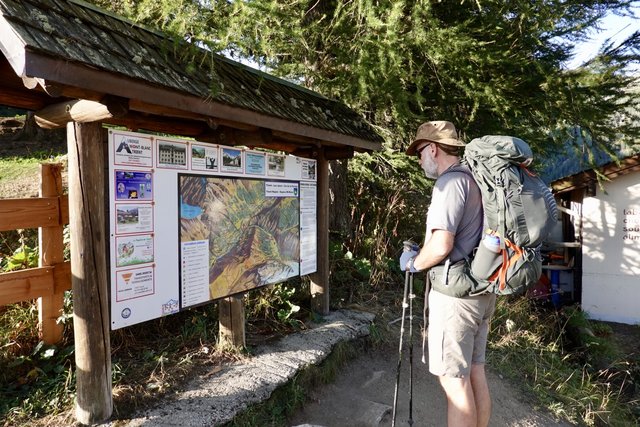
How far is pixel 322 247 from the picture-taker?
4988mm

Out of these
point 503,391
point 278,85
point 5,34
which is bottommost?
point 503,391

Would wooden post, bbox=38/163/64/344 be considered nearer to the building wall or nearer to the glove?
the glove

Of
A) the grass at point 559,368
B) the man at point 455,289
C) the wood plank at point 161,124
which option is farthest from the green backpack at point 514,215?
the grass at point 559,368

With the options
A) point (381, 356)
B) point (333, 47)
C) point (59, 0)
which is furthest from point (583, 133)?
point (59, 0)

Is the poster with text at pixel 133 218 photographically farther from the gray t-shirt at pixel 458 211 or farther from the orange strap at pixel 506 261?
the orange strap at pixel 506 261

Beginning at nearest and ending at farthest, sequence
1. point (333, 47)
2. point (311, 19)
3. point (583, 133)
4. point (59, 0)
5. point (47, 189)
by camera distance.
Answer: point (59, 0)
point (47, 189)
point (333, 47)
point (311, 19)
point (583, 133)

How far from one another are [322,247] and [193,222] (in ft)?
6.49

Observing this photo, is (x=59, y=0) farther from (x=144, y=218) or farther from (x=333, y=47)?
(x=333, y=47)

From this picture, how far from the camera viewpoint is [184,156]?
3.21 meters

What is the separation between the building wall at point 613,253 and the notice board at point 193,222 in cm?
889

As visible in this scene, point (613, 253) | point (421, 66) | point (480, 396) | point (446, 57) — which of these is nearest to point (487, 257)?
point (480, 396)

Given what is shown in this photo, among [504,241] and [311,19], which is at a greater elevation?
[311,19]

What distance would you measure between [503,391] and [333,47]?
4.46 m

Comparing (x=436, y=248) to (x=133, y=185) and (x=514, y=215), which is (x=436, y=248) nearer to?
(x=514, y=215)
